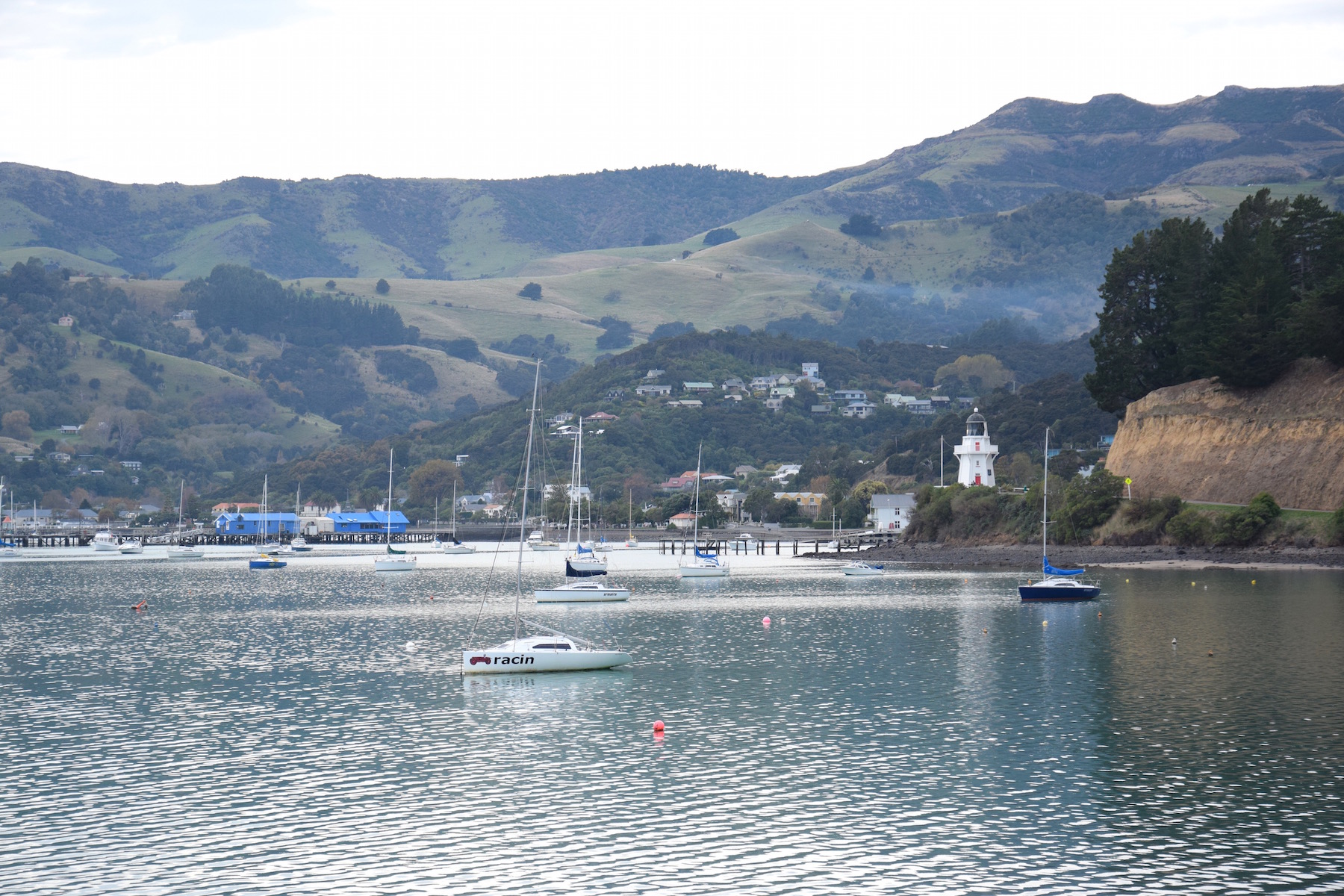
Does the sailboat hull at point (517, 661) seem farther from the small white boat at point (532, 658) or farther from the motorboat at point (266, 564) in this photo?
the motorboat at point (266, 564)

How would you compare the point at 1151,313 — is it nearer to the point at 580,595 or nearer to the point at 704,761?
the point at 580,595

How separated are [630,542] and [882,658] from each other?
140 meters

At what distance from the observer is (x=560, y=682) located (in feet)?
162

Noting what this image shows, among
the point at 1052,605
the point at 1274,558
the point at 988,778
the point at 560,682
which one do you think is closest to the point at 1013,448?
the point at 1274,558

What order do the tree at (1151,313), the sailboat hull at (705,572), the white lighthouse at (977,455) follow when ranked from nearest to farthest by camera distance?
1. the tree at (1151,313)
2. the sailboat hull at (705,572)
3. the white lighthouse at (977,455)

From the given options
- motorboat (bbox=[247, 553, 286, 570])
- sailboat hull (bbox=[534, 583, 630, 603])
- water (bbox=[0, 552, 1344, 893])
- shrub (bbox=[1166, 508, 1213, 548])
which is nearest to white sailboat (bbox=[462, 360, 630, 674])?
water (bbox=[0, 552, 1344, 893])

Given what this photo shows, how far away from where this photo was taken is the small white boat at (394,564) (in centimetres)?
13925

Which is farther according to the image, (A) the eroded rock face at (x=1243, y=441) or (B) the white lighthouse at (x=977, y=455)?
(B) the white lighthouse at (x=977, y=455)

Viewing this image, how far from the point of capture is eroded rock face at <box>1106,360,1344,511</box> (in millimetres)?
96688

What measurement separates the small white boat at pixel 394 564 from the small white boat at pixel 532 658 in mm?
91004

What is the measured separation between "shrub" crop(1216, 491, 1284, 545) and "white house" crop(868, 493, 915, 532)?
3083 inches

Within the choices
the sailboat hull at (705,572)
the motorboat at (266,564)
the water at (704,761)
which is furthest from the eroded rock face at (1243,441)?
the motorboat at (266,564)

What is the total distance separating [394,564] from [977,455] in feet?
223

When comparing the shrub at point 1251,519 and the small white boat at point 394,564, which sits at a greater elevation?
the shrub at point 1251,519
